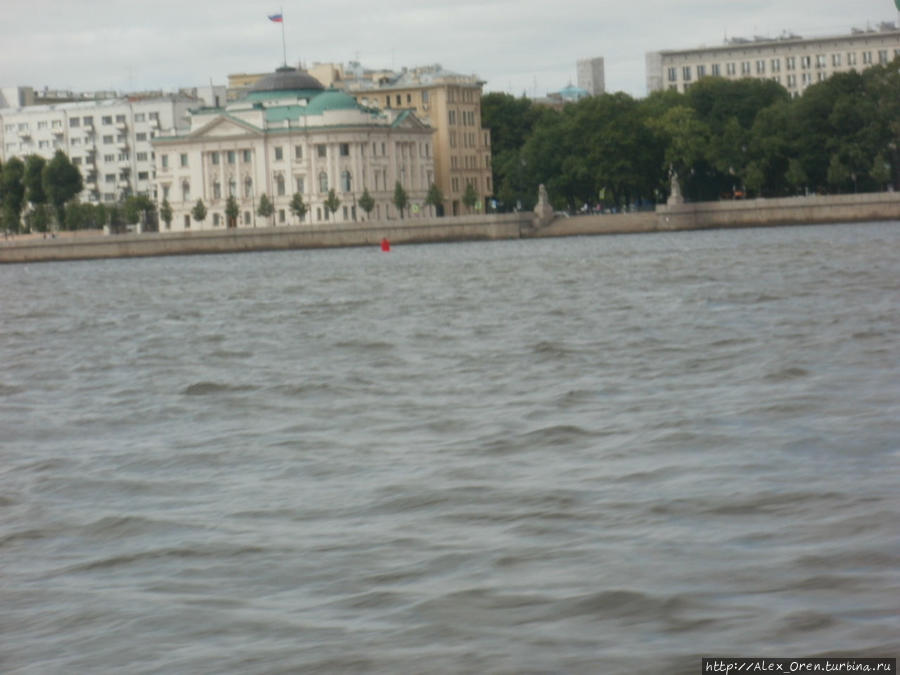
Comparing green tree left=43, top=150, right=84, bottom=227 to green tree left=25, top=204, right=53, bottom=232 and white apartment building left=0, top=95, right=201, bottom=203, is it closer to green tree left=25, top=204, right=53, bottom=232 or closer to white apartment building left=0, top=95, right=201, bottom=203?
green tree left=25, top=204, right=53, bottom=232

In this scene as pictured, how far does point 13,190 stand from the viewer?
134m

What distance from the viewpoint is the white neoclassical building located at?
131125 millimetres

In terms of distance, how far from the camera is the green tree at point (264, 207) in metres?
128

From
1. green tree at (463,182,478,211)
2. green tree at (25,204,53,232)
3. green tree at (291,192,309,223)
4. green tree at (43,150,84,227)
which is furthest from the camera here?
green tree at (463,182,478,211)

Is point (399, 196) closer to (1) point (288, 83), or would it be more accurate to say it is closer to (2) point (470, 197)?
(2) point (470, 197)

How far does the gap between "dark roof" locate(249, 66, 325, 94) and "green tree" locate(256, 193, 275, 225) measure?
1045 centimetres

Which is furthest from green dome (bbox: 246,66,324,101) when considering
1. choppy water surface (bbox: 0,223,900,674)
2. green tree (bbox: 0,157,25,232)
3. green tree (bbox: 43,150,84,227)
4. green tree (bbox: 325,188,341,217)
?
choppy water surface (bbox: 0,223,900,674)

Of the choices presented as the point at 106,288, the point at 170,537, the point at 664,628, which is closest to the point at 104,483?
the point at 170,537

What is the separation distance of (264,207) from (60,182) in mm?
15587

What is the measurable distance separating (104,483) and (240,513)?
203cm

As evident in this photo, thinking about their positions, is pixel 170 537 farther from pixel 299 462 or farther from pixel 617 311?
pixel 617 311

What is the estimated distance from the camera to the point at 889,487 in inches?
417

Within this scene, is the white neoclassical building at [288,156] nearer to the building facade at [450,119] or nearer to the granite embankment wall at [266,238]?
the building facade at [450,119]

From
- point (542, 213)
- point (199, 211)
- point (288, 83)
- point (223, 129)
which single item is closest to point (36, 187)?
point (199, 211)
